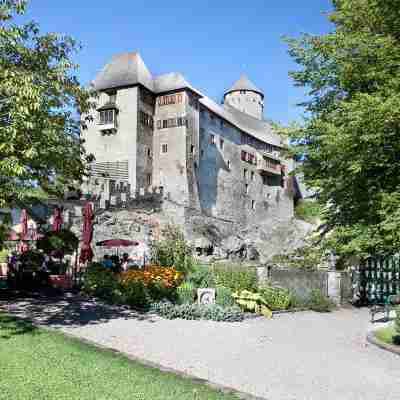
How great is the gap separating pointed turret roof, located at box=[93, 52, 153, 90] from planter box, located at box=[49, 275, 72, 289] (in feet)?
101

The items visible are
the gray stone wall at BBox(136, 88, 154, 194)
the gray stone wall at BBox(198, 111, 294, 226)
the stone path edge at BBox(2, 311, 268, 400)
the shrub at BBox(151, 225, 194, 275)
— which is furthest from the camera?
the gray stone wall at BBox(198, 111, 294, 226)

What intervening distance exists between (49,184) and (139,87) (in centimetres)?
3452

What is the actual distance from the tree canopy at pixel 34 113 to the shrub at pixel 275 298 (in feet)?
24.4

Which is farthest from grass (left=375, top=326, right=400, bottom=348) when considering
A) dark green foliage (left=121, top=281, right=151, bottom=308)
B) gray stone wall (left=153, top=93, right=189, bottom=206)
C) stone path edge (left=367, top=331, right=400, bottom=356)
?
gray stone wall (left=153, top=93, right=189, bottom=206)

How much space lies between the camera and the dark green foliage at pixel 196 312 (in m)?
12.5

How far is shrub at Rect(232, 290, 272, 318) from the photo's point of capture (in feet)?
45.2

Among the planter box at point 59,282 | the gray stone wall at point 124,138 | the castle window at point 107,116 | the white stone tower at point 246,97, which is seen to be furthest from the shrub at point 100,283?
the white stone tower at point 246,97

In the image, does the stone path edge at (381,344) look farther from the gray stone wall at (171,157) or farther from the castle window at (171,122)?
the castle window at (171,122)

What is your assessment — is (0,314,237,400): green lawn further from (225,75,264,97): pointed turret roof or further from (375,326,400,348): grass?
(225,75,264,97): pointed turret roof

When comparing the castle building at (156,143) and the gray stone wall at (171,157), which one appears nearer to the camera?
the castle building at (156,143)

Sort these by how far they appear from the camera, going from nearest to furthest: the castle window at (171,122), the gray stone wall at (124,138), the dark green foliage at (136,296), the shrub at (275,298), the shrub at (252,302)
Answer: the dark green foliage at (136,296)
the shrub at (252,302)
the shrub at (275,298)
the gray stone wall at (124,138)
the castle window at (171,122)

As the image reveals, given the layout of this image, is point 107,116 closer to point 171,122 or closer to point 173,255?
point 171,122

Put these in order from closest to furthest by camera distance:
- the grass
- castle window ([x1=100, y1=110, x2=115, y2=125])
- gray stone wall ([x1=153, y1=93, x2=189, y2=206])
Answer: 1. the grass
2. castle window ([x1=100, y1=110, x2=115, y2=125])
3. gray stone wall ([x1=153, y1=93, x2=189, y2=206])

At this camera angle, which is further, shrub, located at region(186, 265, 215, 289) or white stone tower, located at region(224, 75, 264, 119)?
white stone tower, located at region(224, 75, 264, 119)
